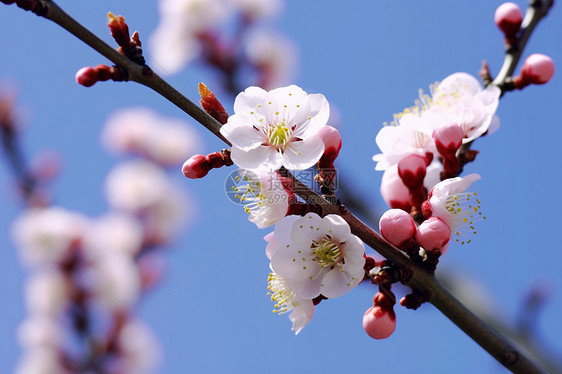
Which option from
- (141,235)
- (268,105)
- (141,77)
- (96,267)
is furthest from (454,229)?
(141,235)

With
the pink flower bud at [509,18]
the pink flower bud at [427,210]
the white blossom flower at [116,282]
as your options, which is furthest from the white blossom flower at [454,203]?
the white blossom flower at [116,282]

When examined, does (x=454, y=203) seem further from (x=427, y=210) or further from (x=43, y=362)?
(x=43, y=362)

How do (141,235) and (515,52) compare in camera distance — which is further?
(141,235)

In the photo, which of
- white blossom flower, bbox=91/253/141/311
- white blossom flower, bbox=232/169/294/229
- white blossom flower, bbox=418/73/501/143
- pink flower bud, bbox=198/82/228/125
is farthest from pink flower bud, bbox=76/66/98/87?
white blossom flower, bbox=91/253/141/311

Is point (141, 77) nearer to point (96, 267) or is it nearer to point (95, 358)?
point (95, 358)

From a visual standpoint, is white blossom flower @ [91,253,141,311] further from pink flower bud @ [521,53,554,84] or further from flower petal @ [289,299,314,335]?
pink flower bud @ [521,53,554,84]
